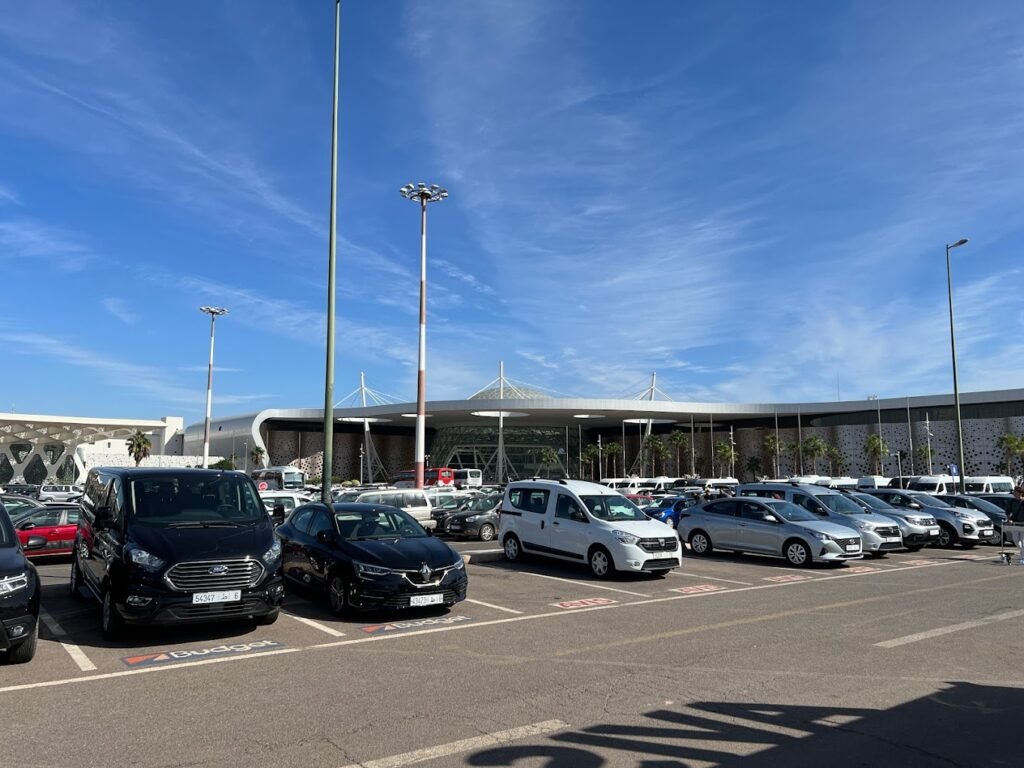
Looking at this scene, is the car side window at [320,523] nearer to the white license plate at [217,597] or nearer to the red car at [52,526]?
the white license plate at [217,597]

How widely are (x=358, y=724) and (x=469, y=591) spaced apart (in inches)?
267

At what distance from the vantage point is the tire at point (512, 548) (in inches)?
619

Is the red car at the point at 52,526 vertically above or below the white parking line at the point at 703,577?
above

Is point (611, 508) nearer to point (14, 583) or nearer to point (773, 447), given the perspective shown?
point (14, 583)

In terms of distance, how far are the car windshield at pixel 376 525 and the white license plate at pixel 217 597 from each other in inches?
92.0

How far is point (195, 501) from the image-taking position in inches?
357

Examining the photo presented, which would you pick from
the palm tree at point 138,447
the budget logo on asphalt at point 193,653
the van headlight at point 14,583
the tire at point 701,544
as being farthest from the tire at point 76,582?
the palm tree at point 138,447

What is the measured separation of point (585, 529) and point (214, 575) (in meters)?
7.58

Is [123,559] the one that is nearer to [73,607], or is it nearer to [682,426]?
[73,607]

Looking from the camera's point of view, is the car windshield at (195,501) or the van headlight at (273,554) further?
the car windshield at (195,501)

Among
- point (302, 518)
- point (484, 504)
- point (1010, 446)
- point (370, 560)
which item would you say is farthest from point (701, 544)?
point (1010, 446)

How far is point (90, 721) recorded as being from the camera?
5410 mm

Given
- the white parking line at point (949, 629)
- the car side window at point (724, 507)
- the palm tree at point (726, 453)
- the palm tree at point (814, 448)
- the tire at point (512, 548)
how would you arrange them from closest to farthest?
the white parking line at point (949, 629), the tire at point (512, 548), the car side window at point (724, 507), the palm tree at point (814, 448), the palm tree at point (726, 453)

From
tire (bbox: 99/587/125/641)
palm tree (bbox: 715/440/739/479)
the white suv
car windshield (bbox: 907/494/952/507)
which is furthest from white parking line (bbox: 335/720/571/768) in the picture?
palm tree (bbox: 715/440/739/479)
